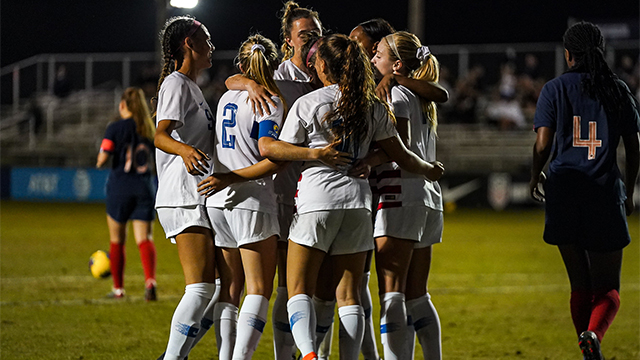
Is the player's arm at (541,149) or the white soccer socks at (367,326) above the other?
the player's arm at (541,149)

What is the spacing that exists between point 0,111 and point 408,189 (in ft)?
90.1

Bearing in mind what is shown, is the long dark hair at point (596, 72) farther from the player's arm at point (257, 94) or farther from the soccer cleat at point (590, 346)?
the player's arm at point (257, 94)

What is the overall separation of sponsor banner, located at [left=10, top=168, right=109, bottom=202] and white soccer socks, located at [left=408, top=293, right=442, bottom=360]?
853 inches

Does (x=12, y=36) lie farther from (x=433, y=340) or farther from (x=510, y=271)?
(x=433, y=340)

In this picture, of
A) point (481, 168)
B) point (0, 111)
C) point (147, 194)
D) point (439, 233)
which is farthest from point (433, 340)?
point (0, 111)

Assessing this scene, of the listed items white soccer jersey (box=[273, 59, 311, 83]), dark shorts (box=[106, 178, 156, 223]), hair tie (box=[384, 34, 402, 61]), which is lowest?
dark shorts (box=[106, 178, 156, 223])

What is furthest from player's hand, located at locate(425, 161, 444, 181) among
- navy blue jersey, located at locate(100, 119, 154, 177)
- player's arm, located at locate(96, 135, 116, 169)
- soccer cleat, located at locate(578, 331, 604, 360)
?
player's arm, located at locate(96, 135, 116, 169)

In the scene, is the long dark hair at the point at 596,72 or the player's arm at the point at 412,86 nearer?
the player's arm at the point at 412,86

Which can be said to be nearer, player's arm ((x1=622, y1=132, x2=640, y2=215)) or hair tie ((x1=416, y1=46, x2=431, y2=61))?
hair tie ((x1=416, y1=46, x2=431, y2=61))

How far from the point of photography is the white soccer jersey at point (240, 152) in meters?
4.69

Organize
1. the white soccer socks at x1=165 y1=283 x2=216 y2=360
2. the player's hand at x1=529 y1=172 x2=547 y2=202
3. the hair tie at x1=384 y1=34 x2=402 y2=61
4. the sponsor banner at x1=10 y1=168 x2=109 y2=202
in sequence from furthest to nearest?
1. the sponsor banner at x1=10 y1=168 x2=109 y2=202
2. the player's hand at x1=529 y1=172 x2=547 y2=202
3. the hair tie at x1=384 y1=34 x2=402 y2=61
4. the white soccer socks at x1=165 y1=283 x2=216 y2=360

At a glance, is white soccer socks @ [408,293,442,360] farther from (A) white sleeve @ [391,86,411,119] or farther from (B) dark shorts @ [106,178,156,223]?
(B) dark shorts @ [106,178,156,223]

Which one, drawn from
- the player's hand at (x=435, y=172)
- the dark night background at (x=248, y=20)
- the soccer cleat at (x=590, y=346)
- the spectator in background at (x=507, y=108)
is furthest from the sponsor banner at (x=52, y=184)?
the soccer cleat at (x=590, y=346)

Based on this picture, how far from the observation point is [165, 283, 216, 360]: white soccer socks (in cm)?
467
